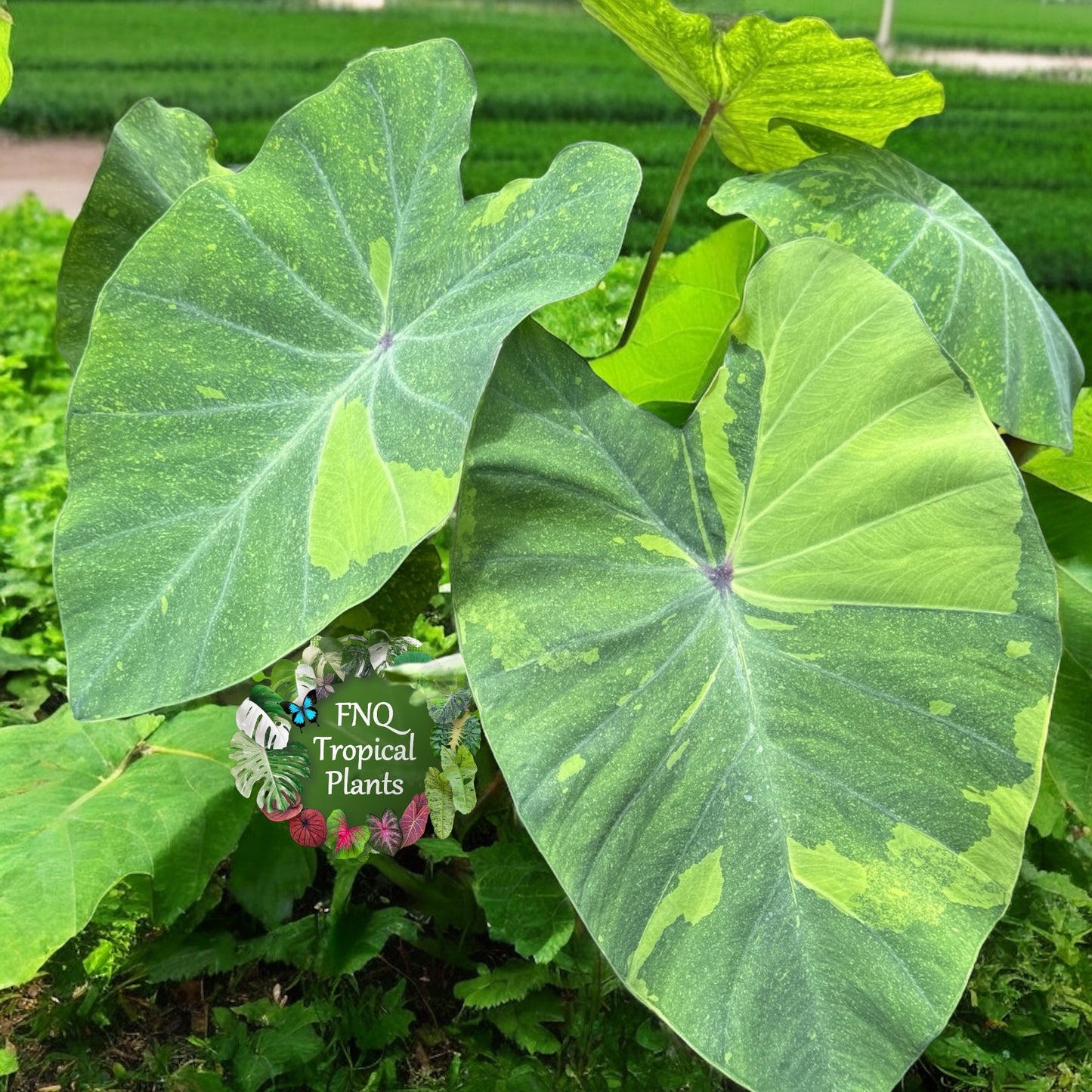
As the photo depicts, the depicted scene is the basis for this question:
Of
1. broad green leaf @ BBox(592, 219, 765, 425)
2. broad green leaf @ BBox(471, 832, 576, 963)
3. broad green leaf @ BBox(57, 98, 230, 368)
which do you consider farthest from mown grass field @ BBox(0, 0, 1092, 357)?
broad green leaf @ BBox(471, 832, 576, 963)

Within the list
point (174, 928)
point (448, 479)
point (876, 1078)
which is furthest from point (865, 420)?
point (174, 928)

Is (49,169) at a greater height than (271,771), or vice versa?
(271,771)

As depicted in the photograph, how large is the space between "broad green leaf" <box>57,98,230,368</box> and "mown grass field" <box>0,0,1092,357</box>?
146 inches

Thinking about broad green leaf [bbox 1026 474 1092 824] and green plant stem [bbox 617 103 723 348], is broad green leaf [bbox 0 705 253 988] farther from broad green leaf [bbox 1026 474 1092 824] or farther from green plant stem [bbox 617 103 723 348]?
broad green leaf [bbox 1026 474 1092 824]

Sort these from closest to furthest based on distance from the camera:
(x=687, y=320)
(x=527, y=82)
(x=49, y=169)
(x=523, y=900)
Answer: (x=523, y=900) → (x=687, y=320) → (x=49, y=169) → (x=527, y=82)

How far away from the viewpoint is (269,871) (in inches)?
50.9

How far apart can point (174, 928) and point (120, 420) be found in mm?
655

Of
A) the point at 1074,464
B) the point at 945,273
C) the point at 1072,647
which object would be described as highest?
the point at 945,273

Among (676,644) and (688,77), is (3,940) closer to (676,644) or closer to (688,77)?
(676,644)

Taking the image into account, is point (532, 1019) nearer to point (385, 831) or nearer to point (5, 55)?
point (385, 831)

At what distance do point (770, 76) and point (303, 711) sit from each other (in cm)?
81

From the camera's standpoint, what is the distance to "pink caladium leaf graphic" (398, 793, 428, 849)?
41.2 inches

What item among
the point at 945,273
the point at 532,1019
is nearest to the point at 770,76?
the point at 945,273

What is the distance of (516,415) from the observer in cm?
90
